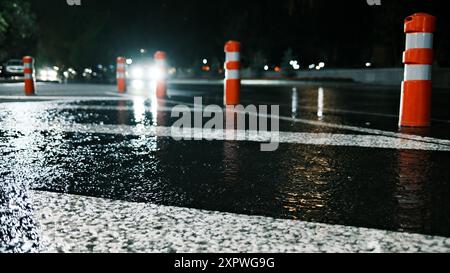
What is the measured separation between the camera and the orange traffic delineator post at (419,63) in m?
6.45

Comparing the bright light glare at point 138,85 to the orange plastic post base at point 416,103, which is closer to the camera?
the orange plastic post base at point 416,103

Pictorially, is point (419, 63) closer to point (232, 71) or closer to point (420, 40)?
point (420, 40)

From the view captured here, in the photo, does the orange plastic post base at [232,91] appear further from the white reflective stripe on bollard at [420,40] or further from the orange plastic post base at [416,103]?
the white reflective stripe on bollard at [420,40]

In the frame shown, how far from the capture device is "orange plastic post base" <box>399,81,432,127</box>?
6504 millimetres

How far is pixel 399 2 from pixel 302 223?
25.1 meters

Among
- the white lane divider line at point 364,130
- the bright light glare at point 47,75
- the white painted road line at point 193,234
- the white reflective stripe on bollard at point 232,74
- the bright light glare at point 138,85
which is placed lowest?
the bright light glare at point 47,75

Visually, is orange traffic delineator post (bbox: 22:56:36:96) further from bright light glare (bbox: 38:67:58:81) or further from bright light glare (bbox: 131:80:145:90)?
bright light glare (bbox: 38:67:58:81)

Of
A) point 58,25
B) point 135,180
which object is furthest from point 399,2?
point 58,25

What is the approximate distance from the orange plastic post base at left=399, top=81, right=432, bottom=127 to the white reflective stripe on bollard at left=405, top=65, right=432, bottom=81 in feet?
0.15

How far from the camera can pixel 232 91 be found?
10.5 m

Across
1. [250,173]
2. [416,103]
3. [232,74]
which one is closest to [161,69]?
[232,74]

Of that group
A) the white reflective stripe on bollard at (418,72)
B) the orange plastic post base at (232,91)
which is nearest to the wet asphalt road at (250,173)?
the white reflective stripe on bollard at (418,72)

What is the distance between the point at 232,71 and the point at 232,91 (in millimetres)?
403
